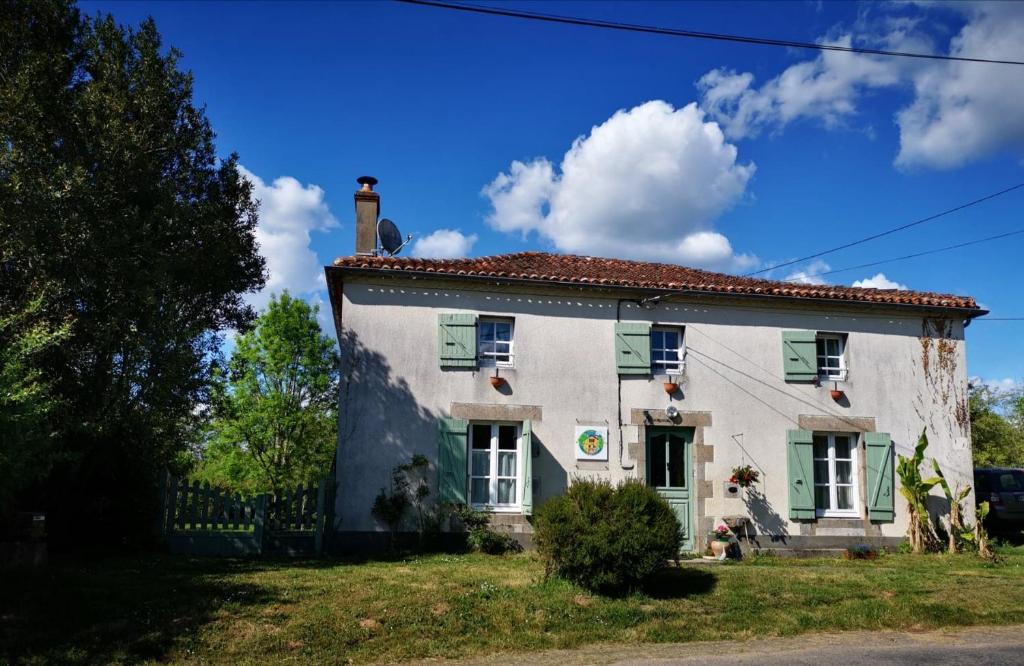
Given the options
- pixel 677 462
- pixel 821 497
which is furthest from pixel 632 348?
pixel 821 497

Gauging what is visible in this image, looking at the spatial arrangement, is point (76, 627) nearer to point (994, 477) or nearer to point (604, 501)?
point (604, 501)

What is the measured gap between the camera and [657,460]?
42.7ft

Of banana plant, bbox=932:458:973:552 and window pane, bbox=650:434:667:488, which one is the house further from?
banana plant, bbox=932:458:973:552

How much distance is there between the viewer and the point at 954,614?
8.52m

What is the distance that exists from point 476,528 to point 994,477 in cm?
1132

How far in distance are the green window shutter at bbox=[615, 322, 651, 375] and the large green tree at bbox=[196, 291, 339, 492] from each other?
1783cm

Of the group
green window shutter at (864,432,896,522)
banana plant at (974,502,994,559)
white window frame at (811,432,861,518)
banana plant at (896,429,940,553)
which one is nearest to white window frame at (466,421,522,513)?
white window frame at (811,432,861,518)

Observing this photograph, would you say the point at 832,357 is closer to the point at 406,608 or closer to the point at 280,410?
the point at 406,608

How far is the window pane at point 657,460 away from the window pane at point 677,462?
0.15m

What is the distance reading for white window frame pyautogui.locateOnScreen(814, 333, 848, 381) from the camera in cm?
1383

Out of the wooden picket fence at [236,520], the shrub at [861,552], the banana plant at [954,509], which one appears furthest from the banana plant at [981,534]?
the wooden picket fence at [236,520]

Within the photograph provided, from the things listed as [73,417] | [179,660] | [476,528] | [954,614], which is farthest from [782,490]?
[73,417]

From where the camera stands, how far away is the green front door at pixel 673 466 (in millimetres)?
12836

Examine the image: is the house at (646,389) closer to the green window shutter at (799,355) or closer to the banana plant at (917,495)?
the green window shutter at (799,355)
